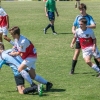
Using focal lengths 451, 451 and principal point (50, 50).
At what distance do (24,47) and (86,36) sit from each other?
6.73 ft

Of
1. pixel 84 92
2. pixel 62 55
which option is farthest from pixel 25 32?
pixel 84 92

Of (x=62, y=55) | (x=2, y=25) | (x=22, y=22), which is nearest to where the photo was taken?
(x=62, y=55)

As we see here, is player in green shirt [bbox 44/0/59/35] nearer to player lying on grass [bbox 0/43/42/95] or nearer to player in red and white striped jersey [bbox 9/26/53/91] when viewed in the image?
player lying on grass [bbox 0/43/42/95]

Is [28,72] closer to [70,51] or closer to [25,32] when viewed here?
[70,51]

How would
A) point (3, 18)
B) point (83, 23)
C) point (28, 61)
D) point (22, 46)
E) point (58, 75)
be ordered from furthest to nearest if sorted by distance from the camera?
point (3, 18), point (58, 75), point (83, 23), point (28, 61), point (22, 46)

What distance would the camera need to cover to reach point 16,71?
9664 mm

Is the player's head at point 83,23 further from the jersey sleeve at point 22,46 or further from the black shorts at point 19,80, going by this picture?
the black shorts at point 19,80

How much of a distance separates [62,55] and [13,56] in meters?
5.02

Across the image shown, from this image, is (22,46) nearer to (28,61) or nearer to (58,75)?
(28,61)

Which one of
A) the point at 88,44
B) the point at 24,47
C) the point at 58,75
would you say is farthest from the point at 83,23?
the point at 24,47

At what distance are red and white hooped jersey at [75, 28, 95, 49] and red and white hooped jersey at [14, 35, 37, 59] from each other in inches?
69.3

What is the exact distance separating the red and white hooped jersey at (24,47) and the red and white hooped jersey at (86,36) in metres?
1.76

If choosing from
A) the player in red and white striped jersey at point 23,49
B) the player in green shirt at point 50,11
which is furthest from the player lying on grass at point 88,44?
the player in green shirt at point 50,11

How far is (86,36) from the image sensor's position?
10773 mm
